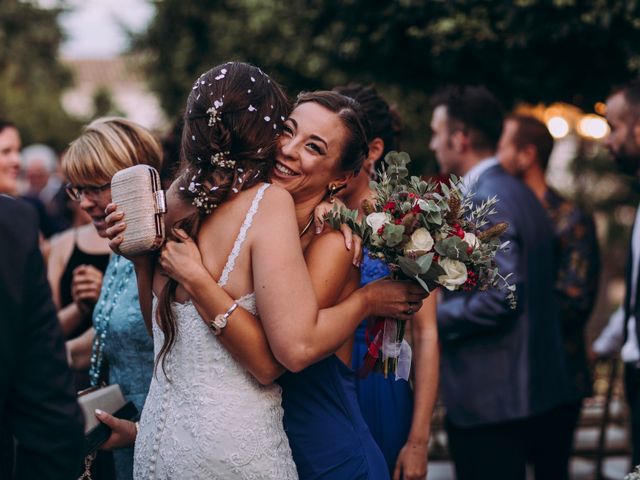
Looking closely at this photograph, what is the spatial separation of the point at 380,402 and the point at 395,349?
2.21 feet

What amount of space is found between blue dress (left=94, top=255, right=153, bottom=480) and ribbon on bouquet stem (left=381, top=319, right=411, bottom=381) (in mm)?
940

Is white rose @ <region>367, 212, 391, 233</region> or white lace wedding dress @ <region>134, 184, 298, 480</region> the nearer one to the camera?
white lace wedding dress @ <region>134, 184, 298, 480</region>

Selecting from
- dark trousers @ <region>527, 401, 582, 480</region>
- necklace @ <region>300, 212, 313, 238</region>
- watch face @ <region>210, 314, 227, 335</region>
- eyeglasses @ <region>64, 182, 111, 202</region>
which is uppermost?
eyeglasses @ <region>64, 182, 111, 202</region>

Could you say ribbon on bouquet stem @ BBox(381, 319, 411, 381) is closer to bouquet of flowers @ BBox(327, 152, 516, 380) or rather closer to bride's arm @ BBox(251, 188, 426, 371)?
bouquet of flowers @ BBox(327, 152, 516, 380)

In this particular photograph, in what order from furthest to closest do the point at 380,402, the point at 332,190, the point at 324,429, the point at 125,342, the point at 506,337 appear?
the point at 506,337, the point at 380,402, the point at 125,342, the point at 332,190, the point at 324,429

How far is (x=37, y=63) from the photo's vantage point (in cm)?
3825

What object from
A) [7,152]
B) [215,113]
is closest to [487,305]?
[215,113]

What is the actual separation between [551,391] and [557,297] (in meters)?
0.79

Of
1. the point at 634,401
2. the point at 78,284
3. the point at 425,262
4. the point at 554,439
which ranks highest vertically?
the point at 425,262

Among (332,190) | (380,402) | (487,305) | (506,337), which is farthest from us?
(506,337)

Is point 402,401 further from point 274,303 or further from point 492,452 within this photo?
point 274,303

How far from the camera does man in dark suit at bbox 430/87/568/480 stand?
471 cm

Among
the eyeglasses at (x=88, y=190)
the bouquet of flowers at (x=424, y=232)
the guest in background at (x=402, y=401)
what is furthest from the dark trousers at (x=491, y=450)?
the eyeglasses at (x=88, y=190)

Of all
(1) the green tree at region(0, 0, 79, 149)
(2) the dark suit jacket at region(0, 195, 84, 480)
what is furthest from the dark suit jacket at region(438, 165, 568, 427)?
(1) the green tree at region(0, 0, 79, 149)
